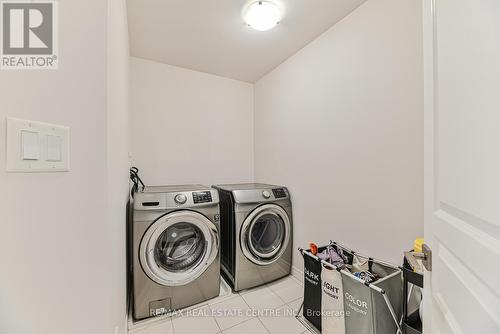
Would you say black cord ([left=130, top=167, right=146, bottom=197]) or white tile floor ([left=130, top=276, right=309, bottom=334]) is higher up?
black cord ([left=130, top=167, right=146, bottom=197])

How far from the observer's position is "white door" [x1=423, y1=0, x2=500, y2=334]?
1.42 feet

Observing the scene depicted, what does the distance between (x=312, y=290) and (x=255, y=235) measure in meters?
0.75

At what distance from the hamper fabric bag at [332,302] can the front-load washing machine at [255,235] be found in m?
0.76

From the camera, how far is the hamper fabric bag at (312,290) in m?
1.48

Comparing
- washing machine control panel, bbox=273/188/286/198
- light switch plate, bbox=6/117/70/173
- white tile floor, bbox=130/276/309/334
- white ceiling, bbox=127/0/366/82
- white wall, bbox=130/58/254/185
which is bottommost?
white tile floor, bbox=130/276/309/334

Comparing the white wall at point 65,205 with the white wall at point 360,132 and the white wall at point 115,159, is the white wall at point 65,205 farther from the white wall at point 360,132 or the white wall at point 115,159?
the white wall at point 360,132

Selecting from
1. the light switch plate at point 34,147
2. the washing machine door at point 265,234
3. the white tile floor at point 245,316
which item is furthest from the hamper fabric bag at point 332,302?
the light switch plate at point 34,147

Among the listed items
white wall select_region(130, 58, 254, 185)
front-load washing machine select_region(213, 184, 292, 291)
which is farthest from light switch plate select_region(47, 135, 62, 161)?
white wall select_region(130, 58, 254, 185)

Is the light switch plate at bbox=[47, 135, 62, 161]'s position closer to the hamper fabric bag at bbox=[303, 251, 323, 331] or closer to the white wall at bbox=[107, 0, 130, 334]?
the white wall at bbox=[107, 0, 130, 334]

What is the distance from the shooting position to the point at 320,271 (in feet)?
4.77

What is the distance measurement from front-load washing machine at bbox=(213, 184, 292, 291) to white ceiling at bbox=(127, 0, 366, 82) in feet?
4.78

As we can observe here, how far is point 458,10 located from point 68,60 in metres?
1.11

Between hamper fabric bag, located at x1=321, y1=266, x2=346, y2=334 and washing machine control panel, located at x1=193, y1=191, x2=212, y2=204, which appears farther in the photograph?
washing machine control panel, located at x1=193, y1=191, x2=212, y2=204

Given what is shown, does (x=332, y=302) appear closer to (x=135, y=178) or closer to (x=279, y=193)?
(x=279, y=193)
